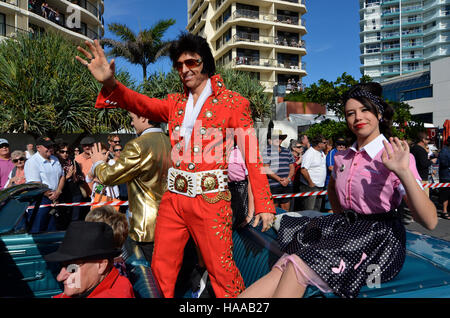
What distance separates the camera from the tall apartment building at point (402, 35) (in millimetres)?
60312

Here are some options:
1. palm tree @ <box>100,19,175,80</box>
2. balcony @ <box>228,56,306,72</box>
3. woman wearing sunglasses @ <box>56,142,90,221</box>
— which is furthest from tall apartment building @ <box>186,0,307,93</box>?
woman wearing sunglasses @ <box>56,142,90,221</box>

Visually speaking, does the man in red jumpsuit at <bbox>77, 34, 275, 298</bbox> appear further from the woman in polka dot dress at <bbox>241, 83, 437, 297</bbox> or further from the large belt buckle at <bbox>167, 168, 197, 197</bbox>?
the woman in polka dot dress at <bbox>241, 83, 437, 297</bbox>

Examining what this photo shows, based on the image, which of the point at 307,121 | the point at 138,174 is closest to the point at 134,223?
the point at 138,174

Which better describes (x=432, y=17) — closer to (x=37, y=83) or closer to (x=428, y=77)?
(x=428, y=77)

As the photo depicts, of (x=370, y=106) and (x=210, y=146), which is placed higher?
(x=370, y=106)

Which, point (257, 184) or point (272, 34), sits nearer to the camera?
point (257, 184)

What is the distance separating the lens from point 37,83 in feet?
41.0

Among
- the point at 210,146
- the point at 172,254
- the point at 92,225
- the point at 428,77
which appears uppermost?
the point at 428,77

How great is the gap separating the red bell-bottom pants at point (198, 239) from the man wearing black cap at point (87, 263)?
52cm

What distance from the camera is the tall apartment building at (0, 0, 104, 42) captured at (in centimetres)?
2248

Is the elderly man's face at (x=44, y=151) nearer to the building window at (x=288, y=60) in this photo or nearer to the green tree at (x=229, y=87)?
the green tree at (x=229, y=87)

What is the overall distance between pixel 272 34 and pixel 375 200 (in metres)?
39.7

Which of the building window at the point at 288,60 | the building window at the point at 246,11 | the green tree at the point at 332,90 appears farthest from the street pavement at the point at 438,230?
the building window at the point at 246,11

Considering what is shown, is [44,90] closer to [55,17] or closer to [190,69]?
[190,69]
